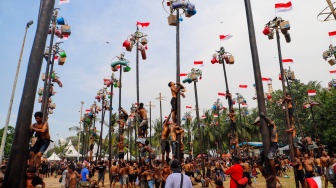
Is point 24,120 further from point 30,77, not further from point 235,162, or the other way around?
point 235,162

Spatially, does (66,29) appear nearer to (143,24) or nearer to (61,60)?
(61,60)

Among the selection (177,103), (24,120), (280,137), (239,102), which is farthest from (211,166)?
(280,137)

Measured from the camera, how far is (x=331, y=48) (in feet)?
71.5

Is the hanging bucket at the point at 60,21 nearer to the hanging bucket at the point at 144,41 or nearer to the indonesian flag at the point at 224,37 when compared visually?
the hanging bucket at the point at 144,41

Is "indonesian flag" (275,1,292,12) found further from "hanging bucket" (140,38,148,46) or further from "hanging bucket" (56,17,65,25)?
"hanging bucket" (56,17,65,25)

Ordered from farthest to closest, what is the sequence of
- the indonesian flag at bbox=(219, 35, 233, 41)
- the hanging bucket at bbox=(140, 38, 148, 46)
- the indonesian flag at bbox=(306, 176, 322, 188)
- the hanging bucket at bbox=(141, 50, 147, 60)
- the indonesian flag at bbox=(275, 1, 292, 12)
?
the indonesian flag at bbox=(219, 35, 233, 41) < the hanging bucket at bbox=(141, 50, 147, 60) < the hanging bucket at bbox=(140, 38, 148, 46) < the indonesian flag at bbox=(275, 1, 292, 12) < the indonesian flag at bbox=(306, 176, 322, 188)

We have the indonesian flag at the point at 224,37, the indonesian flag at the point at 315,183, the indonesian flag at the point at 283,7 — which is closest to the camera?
the indonesian flag at the point at 315,183

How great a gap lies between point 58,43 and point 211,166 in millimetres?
18461

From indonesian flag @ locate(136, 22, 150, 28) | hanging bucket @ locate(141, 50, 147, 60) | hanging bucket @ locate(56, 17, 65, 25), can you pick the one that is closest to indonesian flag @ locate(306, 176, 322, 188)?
hanging bucket @ locate(141, 50, 147, 60)

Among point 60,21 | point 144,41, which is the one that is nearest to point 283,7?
point 144,41

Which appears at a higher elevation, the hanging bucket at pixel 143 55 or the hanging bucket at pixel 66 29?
the hanging bucket at pixel 143 55

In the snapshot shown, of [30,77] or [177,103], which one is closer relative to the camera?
[30,77]

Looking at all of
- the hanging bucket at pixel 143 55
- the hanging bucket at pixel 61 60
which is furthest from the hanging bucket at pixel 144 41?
the hanging bucket at pixel 61 60

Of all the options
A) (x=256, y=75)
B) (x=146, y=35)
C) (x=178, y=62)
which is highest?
(x=146, y=35)
